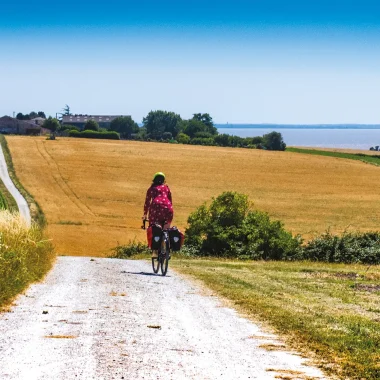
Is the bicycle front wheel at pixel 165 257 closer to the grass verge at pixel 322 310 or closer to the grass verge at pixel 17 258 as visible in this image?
the grass verge at pixel 322 310

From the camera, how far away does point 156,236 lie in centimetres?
1622

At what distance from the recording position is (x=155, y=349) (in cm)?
736

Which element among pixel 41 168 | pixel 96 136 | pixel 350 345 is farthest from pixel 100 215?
pixel 96 136

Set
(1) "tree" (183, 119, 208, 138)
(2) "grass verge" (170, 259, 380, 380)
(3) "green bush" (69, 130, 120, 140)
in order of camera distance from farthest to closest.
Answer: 1. (1) "tree" (183, 119, 208, 138)
2. (3) "green bush" (69, 130, 120, 140)
3. (2) "grass verge" (170, 259, 380, 380)

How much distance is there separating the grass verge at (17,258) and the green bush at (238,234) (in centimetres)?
1225

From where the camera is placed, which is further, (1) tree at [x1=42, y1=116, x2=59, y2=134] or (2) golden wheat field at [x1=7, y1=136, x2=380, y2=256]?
(1) tree at [x1=42, y1=116, x2=59, y2=134]

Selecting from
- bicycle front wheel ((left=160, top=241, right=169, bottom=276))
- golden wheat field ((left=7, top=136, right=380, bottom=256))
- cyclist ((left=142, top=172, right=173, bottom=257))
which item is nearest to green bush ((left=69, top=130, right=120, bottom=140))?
golden wheat field ((left=7, top=136, right=380, bottom=256))

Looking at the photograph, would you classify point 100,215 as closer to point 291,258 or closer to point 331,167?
point 291,258

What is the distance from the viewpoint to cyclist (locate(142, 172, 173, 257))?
1602cm

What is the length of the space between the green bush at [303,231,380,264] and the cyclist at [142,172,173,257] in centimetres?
1319

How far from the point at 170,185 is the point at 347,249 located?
51.0 m

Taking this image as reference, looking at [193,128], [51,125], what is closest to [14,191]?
[51,125]

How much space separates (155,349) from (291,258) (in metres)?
22.1

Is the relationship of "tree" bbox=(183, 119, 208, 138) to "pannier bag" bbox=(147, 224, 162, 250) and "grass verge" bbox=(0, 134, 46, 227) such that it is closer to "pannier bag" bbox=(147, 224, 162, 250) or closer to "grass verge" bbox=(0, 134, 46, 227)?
"grass verge" bbox=(0, 134, 46, 227)
